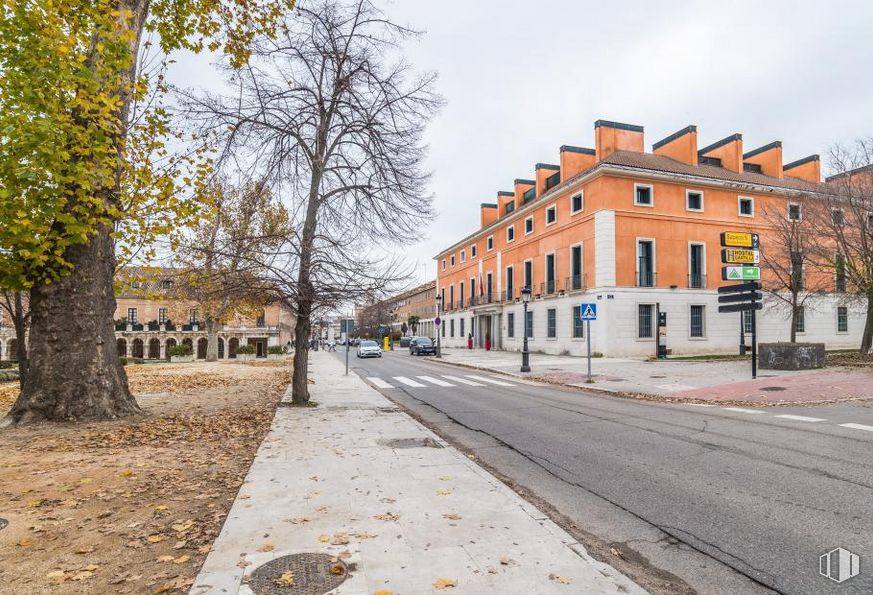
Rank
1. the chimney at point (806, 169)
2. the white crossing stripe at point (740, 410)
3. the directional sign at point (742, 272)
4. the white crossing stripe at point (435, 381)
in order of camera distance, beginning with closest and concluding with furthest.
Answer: the white crossing stripe at point (740, 410) → the directional sign at point (742, 272) → the white crossing stripe at point (435, 381) → the chimney at point (806, 169)

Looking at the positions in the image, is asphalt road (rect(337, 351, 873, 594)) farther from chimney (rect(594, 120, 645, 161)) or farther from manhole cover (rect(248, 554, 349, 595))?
chimney (rect(594, 120, 645, 161))

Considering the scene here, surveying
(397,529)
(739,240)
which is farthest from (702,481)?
(739,240)

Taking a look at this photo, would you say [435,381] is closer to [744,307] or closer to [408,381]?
[408,381]

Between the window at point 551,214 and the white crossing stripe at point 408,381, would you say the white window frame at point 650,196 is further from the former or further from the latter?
the white crossing stripe at point 408,381

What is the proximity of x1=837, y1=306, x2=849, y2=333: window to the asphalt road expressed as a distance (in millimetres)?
30054

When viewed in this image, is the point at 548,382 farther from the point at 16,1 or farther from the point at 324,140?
the point at 16,1

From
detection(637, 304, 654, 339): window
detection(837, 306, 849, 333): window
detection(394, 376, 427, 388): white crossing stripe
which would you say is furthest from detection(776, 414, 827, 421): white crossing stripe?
detection(837, 306, 849, 333): window

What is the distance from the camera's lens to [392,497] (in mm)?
5055

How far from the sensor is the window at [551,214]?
35.0 m

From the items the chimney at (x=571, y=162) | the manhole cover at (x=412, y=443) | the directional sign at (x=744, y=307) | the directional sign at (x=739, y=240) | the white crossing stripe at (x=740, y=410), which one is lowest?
the white crossing stripe at (x=740, y=410)

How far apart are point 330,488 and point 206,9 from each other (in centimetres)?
1048

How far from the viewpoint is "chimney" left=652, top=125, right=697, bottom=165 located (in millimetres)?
33281

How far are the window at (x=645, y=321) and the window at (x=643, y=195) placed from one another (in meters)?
6.07

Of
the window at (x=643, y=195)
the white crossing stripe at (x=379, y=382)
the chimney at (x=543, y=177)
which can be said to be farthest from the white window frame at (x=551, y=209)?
the white crossing stripe at (x=379, y=382)
